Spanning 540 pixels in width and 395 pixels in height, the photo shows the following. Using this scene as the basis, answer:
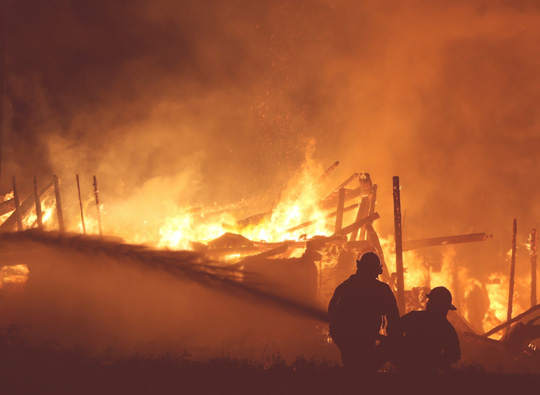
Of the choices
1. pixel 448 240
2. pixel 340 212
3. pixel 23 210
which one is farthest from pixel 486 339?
pixel 23 210

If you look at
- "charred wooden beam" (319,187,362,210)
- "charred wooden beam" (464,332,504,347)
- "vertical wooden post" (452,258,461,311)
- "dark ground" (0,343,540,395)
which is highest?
"charred wooden beam" (319,187,362,210)

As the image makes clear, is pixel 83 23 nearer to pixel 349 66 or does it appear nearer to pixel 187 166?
pixel 187 166

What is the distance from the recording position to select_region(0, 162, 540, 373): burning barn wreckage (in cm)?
426

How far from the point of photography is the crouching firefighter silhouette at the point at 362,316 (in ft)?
12.8

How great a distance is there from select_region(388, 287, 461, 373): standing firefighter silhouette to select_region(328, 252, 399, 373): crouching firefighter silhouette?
23 centimetres

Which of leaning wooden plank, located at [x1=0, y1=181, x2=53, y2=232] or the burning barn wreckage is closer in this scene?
the burning barn wreckage

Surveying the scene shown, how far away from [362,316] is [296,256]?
25.2 ft

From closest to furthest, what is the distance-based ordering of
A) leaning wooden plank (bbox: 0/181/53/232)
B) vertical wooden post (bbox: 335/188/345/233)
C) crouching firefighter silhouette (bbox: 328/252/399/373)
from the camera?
crouching firefighter silhouette (bbox: 328/252/399/373) → vertical wooden post (bbox: 335/188/345/233) → leaning wooden plank (bbox: 0/181/53/232)

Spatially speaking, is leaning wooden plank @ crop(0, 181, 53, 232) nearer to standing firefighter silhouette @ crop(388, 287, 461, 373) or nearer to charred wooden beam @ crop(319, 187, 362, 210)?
charred wooden beam @ crop(319, 187, 362, 210)

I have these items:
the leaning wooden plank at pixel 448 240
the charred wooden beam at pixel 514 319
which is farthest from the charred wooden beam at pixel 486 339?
the leaning wooden plank at pixel 448 240

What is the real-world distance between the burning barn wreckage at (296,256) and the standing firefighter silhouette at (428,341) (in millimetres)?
1323

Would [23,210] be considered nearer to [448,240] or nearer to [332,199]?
[332,199]

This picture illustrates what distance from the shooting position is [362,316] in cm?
391

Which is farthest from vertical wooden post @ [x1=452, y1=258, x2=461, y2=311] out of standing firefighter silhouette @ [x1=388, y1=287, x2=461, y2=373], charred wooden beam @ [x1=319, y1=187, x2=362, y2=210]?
standing firefighter silhouette @ [x1=388, y1=287, x2=461, y2=373]
